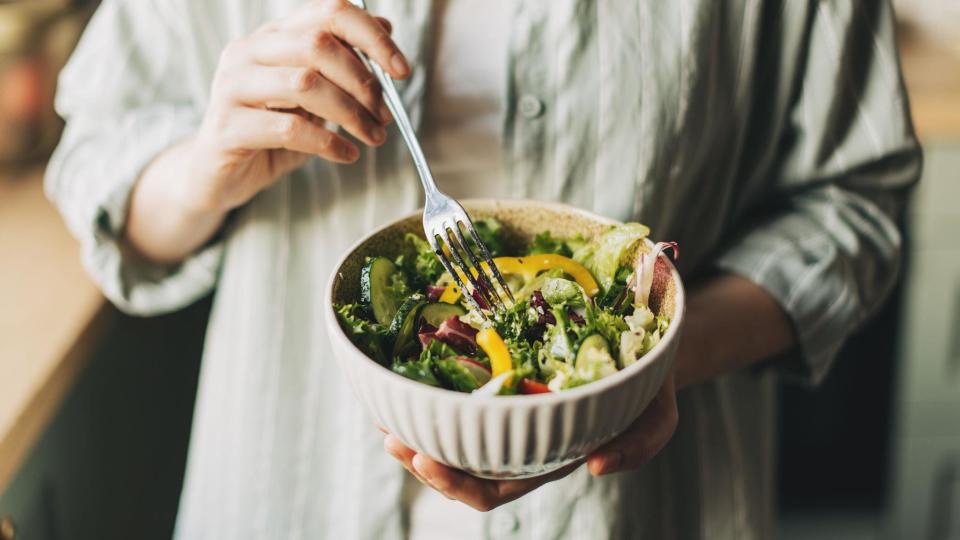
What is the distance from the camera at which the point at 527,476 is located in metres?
0.59

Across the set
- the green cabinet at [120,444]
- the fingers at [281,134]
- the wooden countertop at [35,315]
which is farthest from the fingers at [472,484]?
the green cabinet at [120,444]

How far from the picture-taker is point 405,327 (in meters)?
0.59

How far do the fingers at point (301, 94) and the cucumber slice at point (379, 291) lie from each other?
116mm

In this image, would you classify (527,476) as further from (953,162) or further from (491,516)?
(953,162)

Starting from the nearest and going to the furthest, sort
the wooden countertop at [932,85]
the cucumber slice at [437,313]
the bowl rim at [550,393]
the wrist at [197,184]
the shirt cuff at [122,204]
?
the bowl rim at [550,393] < the cucumber slice at [437,313] < the wrist at [197,184] < the shirt cuff at [122,204] < the wooden countertop at [932,85]

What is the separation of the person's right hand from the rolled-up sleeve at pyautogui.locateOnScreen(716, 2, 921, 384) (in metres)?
0.41

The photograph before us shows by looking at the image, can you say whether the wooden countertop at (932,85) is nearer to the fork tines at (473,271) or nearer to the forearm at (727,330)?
the forearm at (727,330)

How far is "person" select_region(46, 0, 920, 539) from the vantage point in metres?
0.75

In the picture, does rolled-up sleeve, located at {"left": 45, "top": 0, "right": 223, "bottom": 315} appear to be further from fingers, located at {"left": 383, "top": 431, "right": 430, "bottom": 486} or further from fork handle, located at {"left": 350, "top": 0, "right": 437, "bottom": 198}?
fingers, located at {"left": 383, "top": 431, "right": 430, "bottom": 486}

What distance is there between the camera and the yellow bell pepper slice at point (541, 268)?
0.63 m

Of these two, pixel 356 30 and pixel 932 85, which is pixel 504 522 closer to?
pixel 356 30

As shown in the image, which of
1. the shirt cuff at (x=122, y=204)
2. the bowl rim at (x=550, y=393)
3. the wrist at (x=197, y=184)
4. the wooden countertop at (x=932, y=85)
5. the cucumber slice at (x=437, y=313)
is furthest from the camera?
the wooden countertop at (x=932, y=85)

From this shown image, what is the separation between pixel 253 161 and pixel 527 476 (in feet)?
1.16

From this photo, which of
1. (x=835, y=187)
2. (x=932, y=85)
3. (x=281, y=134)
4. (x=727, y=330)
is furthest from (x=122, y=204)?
(x=932, y=85)
